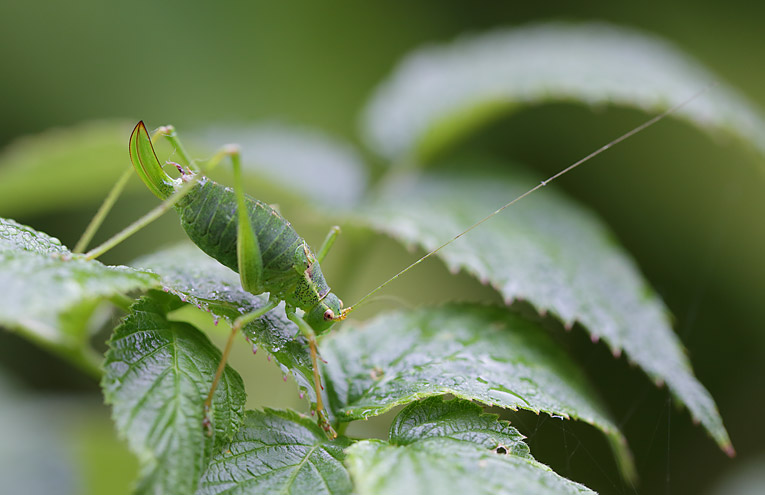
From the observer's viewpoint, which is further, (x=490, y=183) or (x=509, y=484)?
(x=490, y=183)

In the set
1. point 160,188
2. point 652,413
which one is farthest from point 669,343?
point 160,188

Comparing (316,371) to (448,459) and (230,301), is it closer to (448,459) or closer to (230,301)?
(230,301)

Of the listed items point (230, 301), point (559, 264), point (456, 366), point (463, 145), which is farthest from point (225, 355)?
point (463, 145)

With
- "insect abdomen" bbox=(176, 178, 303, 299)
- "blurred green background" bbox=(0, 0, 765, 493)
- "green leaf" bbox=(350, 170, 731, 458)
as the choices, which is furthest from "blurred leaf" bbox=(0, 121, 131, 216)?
"insect abdomen" bbox=(176, 178, 303, 299)

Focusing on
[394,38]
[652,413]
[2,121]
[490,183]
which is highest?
[2,121]

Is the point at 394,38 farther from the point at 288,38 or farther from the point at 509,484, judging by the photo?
the point at 509,484

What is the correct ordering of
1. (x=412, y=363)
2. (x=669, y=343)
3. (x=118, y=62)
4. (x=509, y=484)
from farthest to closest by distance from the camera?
(x=118, y=62)
(x=669, y=343)
(x=412, y=363)
(x=509, y=484)

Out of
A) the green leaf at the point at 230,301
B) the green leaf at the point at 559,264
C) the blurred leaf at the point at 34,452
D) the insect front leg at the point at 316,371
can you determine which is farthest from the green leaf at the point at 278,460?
the blurred leaf at the point at 34,452

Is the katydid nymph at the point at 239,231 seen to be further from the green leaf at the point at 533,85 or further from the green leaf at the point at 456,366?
the green leaf at the point at 533,85
